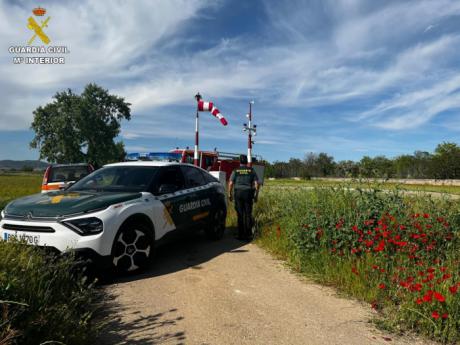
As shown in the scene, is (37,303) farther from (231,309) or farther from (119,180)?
(119,180)

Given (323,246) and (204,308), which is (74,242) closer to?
(204,308)

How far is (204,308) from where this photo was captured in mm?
3732

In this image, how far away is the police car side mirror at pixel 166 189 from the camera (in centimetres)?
537

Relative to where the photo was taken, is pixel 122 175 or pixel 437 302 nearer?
pixel 437 302

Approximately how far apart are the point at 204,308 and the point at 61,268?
62.0 inches

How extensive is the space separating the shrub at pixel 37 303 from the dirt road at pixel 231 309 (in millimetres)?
355

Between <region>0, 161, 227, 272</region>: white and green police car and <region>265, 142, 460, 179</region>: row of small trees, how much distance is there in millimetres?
3119

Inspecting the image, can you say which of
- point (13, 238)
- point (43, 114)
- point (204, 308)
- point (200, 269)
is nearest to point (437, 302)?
point (204, 308)

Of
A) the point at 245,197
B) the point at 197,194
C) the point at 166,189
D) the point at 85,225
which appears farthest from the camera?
the point at 245,197

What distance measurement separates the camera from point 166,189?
5.48 meters

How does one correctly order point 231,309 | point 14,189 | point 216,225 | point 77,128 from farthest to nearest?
point 77,128 → point 14,189 → point 216,225 → point 231,309

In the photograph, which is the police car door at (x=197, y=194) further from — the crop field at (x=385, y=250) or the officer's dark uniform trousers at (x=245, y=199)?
the crop field at (x=385, y=250)

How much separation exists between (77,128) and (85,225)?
143 ft

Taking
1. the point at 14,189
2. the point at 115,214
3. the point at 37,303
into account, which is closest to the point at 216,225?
the point at 115,214
